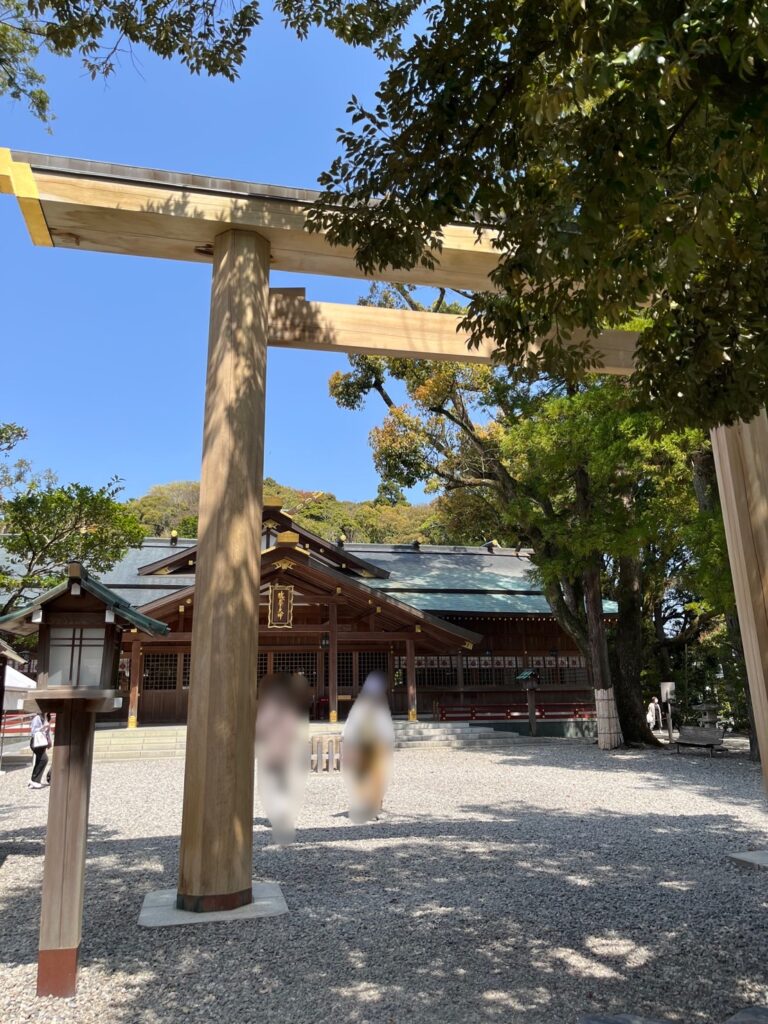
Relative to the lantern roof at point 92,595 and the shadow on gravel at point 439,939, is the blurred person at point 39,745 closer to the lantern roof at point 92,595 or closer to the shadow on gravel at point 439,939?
the shadow on gravel at point 439,939

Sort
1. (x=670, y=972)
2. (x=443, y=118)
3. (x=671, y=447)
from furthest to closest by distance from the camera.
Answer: (x=671, y=447)
(x=670, y=972)
(x=443, y=118)

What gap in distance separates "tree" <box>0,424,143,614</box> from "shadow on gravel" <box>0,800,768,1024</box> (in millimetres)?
7858

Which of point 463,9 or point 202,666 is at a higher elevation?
point 463,9

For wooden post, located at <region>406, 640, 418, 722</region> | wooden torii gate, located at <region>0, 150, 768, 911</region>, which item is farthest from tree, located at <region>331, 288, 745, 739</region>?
wooden torii gate, located at <region>0, 150, 768, 911</region>

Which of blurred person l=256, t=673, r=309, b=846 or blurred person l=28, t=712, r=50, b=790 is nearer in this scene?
blurred person l=256, t=673, r=309, b=846

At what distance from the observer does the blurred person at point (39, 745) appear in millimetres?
10164

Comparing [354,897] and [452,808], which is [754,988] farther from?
[452,808]

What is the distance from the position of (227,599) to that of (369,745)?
2.83 meters

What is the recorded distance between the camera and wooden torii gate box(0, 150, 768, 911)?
13.6 ft

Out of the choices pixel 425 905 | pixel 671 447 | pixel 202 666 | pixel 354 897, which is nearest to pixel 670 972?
pixel 425 905

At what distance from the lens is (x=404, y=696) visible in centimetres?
1998

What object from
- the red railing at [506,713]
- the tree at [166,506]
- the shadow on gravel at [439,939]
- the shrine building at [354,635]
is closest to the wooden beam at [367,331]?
the shadow on gravel at [439,939]

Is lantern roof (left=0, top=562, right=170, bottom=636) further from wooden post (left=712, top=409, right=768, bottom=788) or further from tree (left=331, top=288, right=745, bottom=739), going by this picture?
tree (left=331, top=288, right=745, bottom=739)

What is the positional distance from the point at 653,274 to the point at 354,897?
393cm
